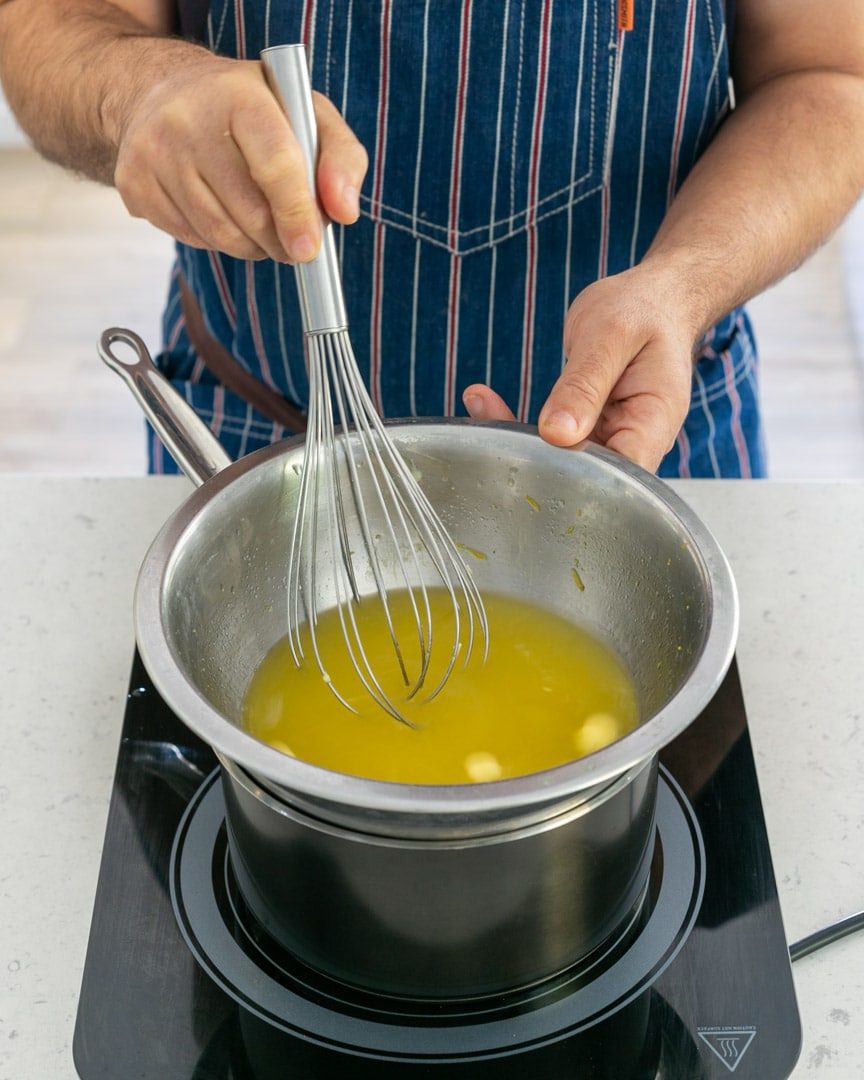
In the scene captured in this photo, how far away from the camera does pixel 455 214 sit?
1.04m

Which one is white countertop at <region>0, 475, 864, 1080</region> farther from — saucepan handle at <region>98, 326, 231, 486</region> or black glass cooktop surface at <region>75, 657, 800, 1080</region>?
saucepan handle at <region>98, 326, 231, 486</region>

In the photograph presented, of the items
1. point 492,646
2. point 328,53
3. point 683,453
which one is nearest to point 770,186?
point 683,453

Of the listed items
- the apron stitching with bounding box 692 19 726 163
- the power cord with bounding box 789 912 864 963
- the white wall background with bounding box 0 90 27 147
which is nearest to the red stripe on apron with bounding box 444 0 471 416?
the apron stitching with bounding box 692 19 726 163

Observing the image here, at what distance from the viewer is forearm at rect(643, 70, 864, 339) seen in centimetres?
96

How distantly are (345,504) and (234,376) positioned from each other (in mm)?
417

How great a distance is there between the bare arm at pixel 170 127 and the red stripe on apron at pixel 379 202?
166 mm

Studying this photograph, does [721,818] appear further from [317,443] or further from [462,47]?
[462,47]

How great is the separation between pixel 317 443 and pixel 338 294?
0.10m

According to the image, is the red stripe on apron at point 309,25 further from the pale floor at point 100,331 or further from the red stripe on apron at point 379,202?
the pale floor at point 100,331

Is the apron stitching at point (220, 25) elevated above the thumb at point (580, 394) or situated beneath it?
elevated above

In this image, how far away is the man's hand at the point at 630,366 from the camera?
2.57 ft

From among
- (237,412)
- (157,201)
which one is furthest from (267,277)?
(157,201)

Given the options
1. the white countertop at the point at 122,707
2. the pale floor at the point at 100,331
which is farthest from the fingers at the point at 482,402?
the pale floor at the point at 100,331

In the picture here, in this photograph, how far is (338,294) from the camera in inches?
26.5
